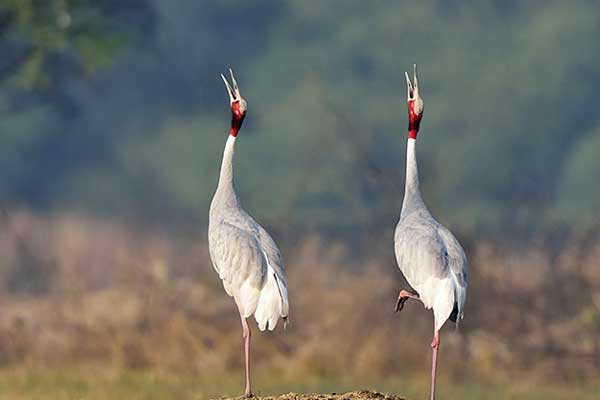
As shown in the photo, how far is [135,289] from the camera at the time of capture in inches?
671

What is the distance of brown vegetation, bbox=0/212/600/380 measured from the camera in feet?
53.1

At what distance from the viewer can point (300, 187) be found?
632 inches

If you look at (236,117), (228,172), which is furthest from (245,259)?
(236,117)

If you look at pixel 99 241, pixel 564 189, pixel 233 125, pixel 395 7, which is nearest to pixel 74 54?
pixel 99 241

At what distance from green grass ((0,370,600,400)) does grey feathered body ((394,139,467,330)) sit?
11.9 feet

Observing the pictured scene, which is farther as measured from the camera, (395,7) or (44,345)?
(395,7)

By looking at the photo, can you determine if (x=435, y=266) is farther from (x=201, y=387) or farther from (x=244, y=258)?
(x=201, y=387)

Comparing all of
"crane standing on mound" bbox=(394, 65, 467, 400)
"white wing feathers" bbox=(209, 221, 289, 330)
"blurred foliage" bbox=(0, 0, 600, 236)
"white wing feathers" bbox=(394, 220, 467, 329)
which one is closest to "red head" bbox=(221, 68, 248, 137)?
"white wing feathers" bbox=(209, 221, 289, 330)

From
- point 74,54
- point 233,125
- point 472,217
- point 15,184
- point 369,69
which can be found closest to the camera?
point 233,125

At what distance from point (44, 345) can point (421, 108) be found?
7.91 m

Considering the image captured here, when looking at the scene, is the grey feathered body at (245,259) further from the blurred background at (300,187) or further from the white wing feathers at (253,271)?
the blurred background at (300,187)

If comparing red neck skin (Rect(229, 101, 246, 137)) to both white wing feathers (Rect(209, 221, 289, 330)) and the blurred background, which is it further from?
the blurred background

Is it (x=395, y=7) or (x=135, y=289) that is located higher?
(x=395, y=7)

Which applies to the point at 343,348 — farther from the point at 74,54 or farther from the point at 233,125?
the point at 74,54
